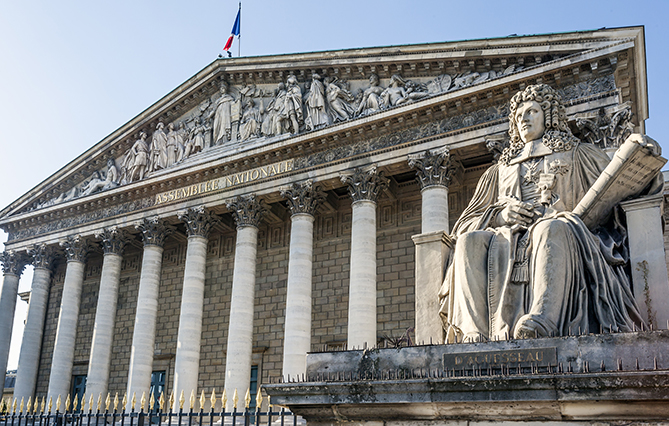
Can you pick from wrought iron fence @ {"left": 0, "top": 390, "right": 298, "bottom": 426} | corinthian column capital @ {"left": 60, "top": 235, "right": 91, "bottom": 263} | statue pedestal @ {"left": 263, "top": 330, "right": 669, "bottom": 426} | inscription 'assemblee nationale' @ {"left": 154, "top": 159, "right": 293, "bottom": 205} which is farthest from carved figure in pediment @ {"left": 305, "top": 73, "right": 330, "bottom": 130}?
statue pedestal @ {"left": 263, "top": 330, "right": 669, "bottom": 426}

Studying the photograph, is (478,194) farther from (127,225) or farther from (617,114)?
(127,225)

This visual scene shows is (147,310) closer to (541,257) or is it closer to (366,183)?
(366,183)

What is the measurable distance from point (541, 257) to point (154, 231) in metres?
17.3

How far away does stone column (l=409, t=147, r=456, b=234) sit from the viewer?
1542 centimetres

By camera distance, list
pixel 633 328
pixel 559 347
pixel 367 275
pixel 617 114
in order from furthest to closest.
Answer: pixel 367 275, pixel 617 114, pixel 633 328, pixel 559 347

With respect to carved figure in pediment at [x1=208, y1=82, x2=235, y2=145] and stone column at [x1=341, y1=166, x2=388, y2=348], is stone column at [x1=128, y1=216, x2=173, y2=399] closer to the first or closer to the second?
carved figure in pediment at [x1=208, y1=82, x2=235, y2=145]

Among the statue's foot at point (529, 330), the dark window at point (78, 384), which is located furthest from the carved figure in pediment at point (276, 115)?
the statue's foot at point (529, 330)

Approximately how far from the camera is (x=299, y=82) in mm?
19516

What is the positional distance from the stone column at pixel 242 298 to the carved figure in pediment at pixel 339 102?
328 cm

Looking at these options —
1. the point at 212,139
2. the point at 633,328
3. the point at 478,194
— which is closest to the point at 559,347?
the point at 633,328

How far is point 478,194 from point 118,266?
17.1m

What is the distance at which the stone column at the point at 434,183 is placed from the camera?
15.4 metres

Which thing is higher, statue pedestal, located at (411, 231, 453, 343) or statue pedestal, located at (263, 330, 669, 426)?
statue pedestal, located at (411, 231, 453, 343)

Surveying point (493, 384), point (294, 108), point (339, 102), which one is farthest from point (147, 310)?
point (493, 384)
